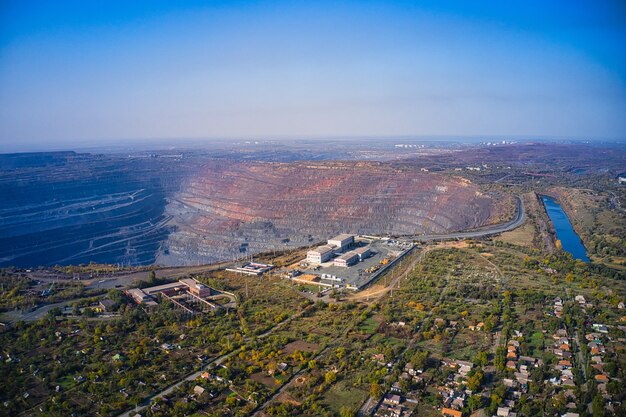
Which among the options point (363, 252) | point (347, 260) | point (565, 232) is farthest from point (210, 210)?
point (565, 232)

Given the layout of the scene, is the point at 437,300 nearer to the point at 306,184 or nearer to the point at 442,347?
the point at 442,347

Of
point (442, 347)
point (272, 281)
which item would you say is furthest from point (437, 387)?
point (272, 281)

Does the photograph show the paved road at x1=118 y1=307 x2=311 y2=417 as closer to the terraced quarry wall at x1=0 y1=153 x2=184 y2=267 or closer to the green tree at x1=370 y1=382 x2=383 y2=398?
the green tree at x1=370 y1=382 x2=383 y2=398

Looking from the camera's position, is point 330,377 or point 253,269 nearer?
point 330,377

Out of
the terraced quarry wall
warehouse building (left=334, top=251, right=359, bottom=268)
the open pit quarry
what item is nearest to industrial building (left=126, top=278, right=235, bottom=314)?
warehouse building (left=334, top=251, right=359, bottom=268)

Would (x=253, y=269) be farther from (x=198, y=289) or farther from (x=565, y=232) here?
(x=565, y=232)

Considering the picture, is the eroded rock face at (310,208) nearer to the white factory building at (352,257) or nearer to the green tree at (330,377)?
the white factory building at (352,257)
